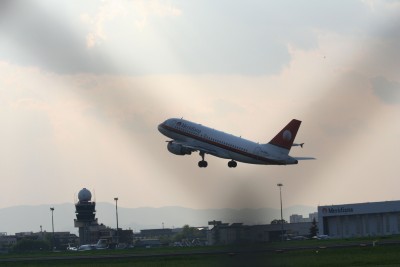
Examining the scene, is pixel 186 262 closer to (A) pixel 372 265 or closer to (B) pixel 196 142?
(A) pixel 372 265

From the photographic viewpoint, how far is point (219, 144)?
7510 inches

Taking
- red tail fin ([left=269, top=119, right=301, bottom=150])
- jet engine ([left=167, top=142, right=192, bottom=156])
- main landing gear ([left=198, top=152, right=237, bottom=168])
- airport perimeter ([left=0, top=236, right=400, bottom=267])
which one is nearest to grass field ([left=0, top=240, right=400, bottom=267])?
airport perimeter ([left=0, top=236, right=400, bottom=267])

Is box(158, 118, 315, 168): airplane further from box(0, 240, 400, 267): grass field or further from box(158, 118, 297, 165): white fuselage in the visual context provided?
box(0, 240, 400, 267): grass field

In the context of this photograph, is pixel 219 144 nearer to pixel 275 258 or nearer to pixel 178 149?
pixel 178 149

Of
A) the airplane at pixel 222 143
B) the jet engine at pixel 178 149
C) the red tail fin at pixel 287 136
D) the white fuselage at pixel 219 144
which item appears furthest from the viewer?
the jet engine at pixel 178 149

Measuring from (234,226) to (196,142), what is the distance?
123m

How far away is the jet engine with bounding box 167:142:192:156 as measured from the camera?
624 feet

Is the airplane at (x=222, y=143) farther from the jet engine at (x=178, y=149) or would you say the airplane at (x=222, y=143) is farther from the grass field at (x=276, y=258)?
the grass field at (x=276, y=258)

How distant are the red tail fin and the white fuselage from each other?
213 cm

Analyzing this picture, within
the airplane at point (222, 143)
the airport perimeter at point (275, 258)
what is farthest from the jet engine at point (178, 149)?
the airport perimeter at point (275, 258)

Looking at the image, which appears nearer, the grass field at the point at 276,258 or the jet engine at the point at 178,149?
the grass field at the point at 276,258

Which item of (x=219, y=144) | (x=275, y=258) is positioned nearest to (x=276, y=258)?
(x=275, y=258)

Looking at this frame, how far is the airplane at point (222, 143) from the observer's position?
607 ft

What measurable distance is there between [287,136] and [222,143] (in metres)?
13.0
